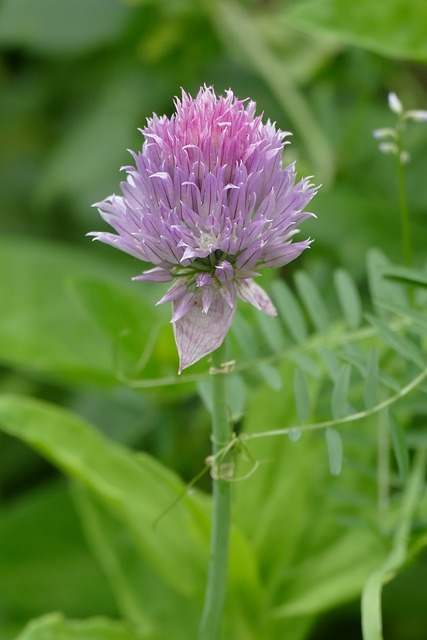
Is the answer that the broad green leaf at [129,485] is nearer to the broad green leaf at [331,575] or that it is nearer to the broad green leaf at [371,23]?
the broad green leaf at [331,575]

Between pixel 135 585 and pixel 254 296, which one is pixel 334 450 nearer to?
pixel 254 296

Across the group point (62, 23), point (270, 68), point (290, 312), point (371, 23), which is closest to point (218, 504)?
point (290, 312)

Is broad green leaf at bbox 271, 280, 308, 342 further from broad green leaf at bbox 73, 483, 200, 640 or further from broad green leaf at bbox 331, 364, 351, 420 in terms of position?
broad green leaf at bbox 73, 483, 200, 640

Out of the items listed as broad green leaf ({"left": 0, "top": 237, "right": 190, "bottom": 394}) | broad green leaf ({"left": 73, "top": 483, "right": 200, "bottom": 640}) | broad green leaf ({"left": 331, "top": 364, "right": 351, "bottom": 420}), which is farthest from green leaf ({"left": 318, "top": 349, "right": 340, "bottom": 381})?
broad green leaf ({"left": 73, "top": 483, "right": 200, "bottom": 640})

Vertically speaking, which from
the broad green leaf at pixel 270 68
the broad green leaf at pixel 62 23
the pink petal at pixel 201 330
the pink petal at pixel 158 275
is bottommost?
the pink petal at pixel 201 330

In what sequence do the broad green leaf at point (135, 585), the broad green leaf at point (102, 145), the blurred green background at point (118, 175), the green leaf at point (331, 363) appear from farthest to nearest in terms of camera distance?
1. the broad green leaf at point (102, 145)
2. the blurred green background at point (118, 175)
3. the broad green leaf at point (135, 585)
4. the green leaf at point (331, 363)

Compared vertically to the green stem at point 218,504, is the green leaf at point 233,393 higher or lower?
higher

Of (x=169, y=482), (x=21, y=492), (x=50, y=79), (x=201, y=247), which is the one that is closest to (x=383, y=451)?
(x=169, y=482)

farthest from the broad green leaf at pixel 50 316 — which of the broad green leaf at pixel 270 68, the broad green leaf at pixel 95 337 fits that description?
the broad green leaf at pixel 270 68
